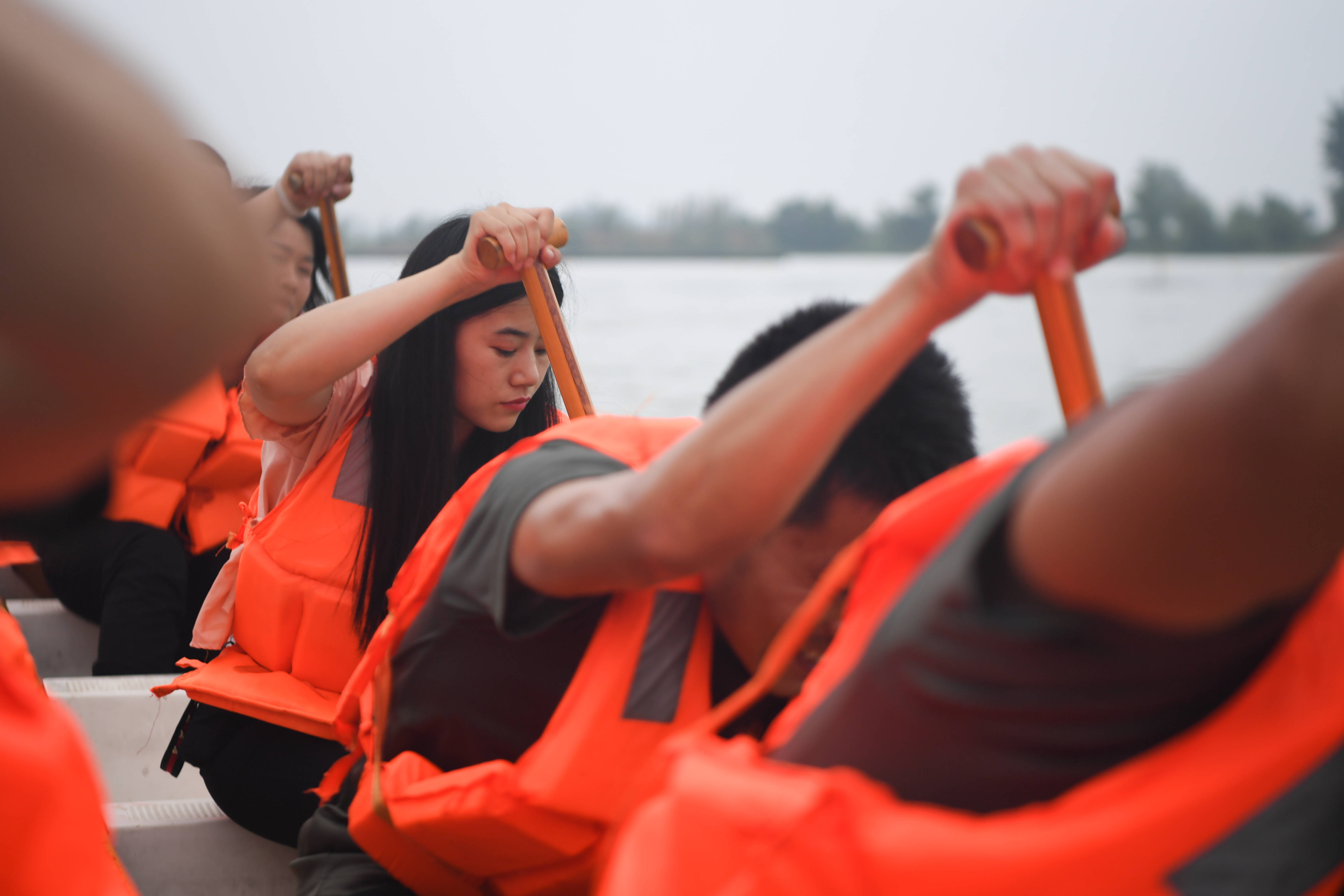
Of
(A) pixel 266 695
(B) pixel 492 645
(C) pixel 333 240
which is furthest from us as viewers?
(C) pixel 333 240

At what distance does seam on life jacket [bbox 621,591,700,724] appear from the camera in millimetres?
811

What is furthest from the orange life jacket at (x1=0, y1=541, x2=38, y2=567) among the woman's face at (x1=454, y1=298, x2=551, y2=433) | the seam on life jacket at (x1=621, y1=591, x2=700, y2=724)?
the seam on life jacket at (x1=621, y1=591, x2=700, y2=724)

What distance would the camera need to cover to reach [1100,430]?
1.52 ft

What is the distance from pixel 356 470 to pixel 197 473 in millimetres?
1138

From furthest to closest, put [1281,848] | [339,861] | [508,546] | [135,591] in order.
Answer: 1. [135,591]
2. [339,861]
3. [508,546]
4. [1281,848]

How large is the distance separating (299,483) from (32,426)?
1.07m

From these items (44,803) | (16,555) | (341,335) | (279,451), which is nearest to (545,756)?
(44,803)

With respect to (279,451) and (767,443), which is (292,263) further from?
(767,443)

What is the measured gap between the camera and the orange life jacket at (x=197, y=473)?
228 cm

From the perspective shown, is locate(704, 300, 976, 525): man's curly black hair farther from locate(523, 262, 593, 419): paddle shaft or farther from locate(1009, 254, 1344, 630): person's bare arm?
locate(523, 262, 593, 419): paddle shaft

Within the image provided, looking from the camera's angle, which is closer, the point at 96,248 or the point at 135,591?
the point at 96,248

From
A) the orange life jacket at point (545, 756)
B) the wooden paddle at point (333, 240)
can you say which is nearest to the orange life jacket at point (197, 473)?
the wooden paddle at point (333, 240)

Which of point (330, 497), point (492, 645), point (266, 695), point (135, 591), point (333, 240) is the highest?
point (333, 240)

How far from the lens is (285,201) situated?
2074 mm
